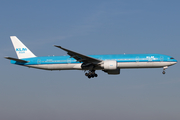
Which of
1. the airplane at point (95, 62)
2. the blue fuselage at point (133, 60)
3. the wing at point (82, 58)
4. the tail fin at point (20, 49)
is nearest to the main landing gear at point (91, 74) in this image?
the airplane at point (95, 62)

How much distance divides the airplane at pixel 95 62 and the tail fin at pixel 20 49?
5.05 ft

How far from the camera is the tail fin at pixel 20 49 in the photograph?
4912cm

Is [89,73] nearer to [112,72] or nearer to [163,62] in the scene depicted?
[112,72]

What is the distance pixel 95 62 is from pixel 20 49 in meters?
14.4

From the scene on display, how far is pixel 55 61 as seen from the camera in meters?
45.7

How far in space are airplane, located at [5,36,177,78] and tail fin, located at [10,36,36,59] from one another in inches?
60.6

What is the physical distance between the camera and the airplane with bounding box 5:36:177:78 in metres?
42.8

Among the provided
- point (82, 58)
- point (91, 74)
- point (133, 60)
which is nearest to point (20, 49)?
point (82, 58)

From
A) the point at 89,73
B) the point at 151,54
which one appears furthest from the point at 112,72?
the point at 151,54

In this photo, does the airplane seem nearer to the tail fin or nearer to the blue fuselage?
the blue fuselage

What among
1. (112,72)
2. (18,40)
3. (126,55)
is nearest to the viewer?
(126,55)

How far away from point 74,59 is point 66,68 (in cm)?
187

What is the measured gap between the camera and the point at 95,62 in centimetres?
4353

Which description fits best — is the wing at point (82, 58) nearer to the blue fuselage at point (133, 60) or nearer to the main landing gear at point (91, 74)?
the blue fuselage at point (133, 60)
